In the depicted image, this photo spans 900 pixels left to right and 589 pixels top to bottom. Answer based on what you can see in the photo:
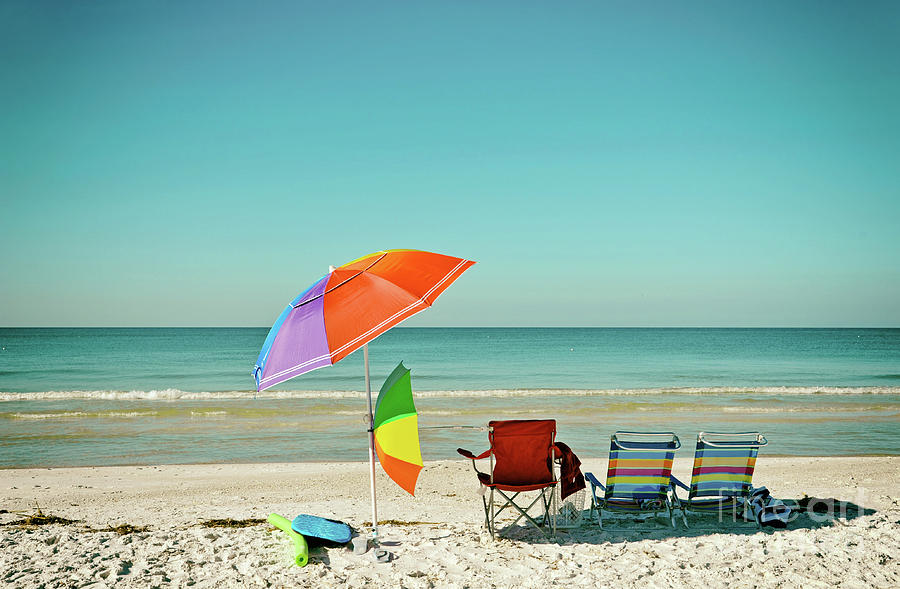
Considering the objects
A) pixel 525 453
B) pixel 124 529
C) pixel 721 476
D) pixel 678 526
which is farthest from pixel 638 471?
pixel 124 529

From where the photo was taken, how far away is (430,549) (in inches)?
191

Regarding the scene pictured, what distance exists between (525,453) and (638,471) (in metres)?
1.10

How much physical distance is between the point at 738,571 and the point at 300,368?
10.7 feet

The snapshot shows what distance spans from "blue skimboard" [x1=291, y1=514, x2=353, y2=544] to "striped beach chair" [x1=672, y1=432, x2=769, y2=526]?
293 cm

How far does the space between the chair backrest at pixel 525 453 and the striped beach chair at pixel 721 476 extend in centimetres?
133

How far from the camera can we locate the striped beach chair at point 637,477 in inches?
216

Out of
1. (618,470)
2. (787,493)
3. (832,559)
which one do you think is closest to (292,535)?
(618,470)

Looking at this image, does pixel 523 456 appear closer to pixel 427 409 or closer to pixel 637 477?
pixel 637 477

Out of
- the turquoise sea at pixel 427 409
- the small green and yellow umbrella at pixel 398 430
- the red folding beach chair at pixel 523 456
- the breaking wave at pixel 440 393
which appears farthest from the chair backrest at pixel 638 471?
the breaking wave at pixel 440 393

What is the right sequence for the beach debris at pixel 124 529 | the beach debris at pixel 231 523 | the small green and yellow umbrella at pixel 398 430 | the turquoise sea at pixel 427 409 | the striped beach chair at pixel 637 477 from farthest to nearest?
the turquoise sea at pixel 427 409, the beach debris at pixel 231 523, the striped beach chair at pixel 637 477, the beach debris at pixel 124 529, the small green and yellow umbrella at pixel 398 430

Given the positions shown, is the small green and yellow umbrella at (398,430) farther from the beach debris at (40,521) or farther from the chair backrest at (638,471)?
the beach debris at (40,521)

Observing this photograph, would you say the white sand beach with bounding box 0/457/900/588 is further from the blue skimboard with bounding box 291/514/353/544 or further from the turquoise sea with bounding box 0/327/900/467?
the turquoise sea with bounding box 0/327/900/467

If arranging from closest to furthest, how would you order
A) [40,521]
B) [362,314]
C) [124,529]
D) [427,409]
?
1. [362,314]
2. [124,529]
3. [40,521]
4. [427,409]

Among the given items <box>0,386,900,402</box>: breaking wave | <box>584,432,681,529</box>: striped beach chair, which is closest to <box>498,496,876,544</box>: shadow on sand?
<box>584,432,681,529</box>: striped beach chair
